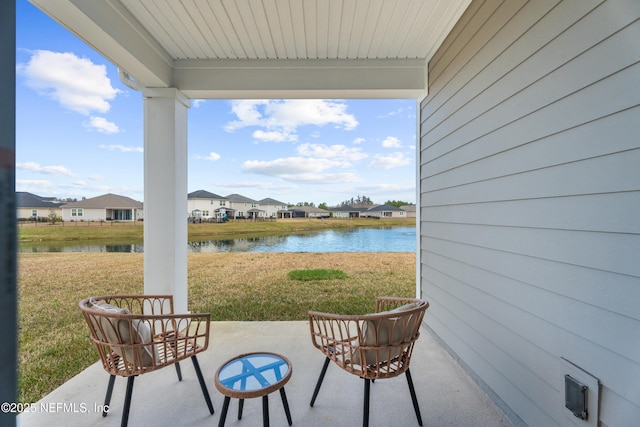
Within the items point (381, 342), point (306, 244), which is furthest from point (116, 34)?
point (306, 244)

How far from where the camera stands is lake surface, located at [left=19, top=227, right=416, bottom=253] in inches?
310

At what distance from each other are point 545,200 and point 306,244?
7.22m

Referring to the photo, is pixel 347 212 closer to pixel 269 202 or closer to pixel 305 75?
pixel 269 202

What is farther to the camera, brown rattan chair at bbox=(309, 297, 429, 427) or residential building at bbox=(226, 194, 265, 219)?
residential building at bbox=(226, 194, 265, 219)

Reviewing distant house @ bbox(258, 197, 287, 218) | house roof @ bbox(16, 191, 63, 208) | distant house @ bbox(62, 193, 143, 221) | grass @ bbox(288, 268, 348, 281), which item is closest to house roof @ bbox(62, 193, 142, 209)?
distant house @ bbox(62, 193, 143, 221)

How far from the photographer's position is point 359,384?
2064 millimetres

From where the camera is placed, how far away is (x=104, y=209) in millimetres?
8930

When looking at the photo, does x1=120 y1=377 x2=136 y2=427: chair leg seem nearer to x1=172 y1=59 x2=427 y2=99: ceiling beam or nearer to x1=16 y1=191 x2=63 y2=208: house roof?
x1=16 y1=191 x2=63 y2=208: house roof

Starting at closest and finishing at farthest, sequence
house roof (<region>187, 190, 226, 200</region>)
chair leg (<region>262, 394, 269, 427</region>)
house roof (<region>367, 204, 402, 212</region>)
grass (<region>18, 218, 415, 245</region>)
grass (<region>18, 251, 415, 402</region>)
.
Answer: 1. chair leg (<region>262, 394, 269, 427</region>)
2. grass (<region>18, 251, 415, 402</region>)
3. grass (<region>18, 218, 415, 245</region>)
4. house roof (<region>187, 190, 226, 200</region>)
5. house roof (<region>367, 204, 402, 212</region>)

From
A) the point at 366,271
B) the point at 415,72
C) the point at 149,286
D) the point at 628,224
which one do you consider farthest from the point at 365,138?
the point at 628,224

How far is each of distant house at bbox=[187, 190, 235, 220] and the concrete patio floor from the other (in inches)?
289

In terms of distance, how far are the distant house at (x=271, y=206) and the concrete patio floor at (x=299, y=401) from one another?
917cm

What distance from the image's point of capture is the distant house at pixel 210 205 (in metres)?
9.48

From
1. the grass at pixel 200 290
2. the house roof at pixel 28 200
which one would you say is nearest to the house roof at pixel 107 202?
the grass at pixel 200 290
